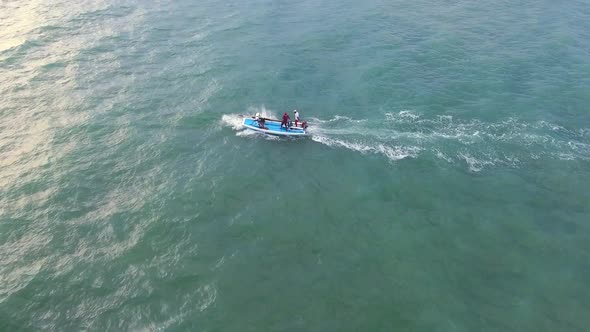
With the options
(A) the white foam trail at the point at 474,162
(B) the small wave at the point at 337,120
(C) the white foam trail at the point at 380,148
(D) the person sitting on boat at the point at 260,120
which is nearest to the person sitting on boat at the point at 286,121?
(D) the person sitting on boat at the point at 260,120

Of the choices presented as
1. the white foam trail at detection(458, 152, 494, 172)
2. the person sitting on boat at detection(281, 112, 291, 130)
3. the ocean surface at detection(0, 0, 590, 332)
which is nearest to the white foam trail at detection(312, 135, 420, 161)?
the ocean surface at detection(0, 0, 590, 332)

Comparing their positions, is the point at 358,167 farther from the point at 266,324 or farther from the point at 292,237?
the point at 266,324

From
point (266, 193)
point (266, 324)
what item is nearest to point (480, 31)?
point (266, 193)

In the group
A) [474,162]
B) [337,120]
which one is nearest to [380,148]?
[337,120]

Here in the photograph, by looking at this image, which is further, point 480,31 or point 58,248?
point 480,31

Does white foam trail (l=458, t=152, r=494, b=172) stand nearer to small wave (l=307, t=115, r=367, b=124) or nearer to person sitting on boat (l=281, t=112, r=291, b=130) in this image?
small wave (l=307, t=115, r=367, b=124)

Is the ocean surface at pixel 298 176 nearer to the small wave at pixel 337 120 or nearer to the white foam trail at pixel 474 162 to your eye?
the white foam trail at pixel 474 162

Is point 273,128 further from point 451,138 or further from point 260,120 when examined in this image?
point 451,138
